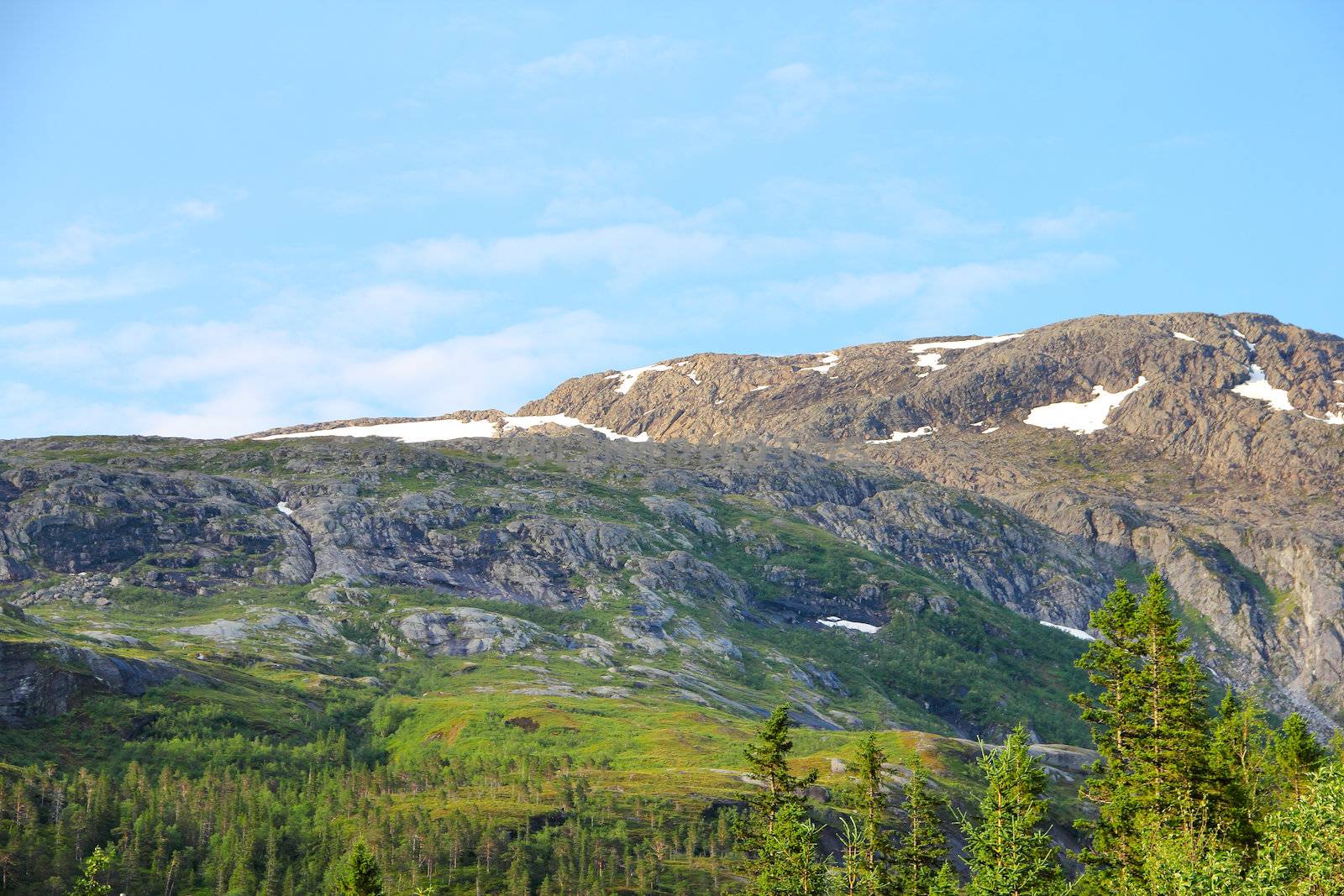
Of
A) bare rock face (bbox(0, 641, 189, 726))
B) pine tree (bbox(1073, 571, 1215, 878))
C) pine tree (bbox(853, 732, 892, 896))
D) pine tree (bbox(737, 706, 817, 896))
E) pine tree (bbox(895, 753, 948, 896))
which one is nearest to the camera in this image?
pine tree (bbox(853, 732, 892, 896))

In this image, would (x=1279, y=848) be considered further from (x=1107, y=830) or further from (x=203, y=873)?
(x=203, y=873)

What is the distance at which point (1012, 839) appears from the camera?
61375mm

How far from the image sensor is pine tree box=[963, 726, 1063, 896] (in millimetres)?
60500

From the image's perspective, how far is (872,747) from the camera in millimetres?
70312

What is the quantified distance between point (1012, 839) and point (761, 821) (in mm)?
19011

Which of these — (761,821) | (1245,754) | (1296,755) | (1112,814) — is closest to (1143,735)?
(1112,814)

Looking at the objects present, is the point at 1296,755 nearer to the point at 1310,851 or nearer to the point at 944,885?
the point at 1310,851

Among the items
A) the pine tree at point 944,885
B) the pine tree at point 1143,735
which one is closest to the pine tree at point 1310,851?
the pine tree at point 1143,735

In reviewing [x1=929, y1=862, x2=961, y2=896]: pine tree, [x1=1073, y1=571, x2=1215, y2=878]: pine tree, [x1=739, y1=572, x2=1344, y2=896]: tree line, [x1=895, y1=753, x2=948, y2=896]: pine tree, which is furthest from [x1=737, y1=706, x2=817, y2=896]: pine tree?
[x1=1073, y1=571, x2=1215, y2=878]: pine tree

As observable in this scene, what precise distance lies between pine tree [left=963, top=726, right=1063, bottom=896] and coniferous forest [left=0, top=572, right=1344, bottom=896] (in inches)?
5.0

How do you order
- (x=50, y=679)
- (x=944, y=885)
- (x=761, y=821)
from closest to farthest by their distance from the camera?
(x=944, y=885), (x=761, y=821), (x=50, y=679)

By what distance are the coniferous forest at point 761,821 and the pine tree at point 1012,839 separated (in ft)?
0.41

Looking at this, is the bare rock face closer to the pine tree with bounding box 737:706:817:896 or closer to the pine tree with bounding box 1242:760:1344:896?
the pine tree with bounding box 737:706:817:896

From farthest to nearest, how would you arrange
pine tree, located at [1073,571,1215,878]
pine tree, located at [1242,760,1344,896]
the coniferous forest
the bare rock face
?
the bare rock face → pine tree, located at [1073,571,1215,878] → the coniferous forest → pine tree, located at [1242,760,1344,896]
